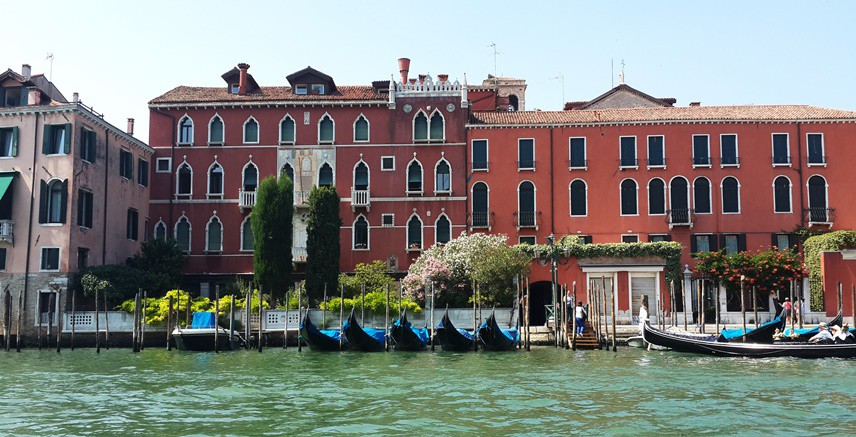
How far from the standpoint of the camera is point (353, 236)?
3078 cm

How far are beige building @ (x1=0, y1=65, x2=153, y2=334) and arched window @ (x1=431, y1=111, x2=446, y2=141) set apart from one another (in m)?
11.2

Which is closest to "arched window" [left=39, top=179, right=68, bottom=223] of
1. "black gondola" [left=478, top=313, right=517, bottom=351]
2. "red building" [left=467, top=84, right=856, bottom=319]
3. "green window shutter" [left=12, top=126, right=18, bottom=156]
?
"green window shutter" [left=12, top=126, right=18, bottom=156]

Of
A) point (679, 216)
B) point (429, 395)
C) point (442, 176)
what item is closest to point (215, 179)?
point (442, 176)

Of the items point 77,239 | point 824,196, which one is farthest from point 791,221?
point 77,239

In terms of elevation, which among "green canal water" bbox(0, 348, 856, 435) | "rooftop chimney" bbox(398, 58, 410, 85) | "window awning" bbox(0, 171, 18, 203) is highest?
"rooftop chimney" bbox(398, 58, 410, 85)

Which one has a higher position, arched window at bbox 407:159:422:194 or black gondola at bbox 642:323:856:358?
arched window at bbox 407:159:422:194

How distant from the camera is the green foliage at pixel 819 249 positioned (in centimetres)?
2745

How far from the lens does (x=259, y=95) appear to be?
32.0 metres

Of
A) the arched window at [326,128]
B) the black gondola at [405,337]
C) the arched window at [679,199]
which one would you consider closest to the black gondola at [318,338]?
the black gondola at [405,337]

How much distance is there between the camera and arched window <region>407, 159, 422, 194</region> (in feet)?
102

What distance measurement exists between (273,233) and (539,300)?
9.54m

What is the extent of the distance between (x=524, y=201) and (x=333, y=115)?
7663mm

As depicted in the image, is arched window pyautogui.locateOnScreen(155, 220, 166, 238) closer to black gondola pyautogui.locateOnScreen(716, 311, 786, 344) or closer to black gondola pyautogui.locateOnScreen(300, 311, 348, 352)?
black gondola pyautogui.locateOnScreen(300, 311, 348, 352)

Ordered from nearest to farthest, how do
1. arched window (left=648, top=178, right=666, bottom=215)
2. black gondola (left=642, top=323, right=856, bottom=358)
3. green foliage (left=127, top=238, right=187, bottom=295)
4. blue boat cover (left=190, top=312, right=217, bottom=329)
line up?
black gondola (left=642, top=323, right=856, bottom=358)
blue boat cover (left=190, top=312, right=217, bottom=329)
green foliage (left=127, top=238, right=187, bottom=295)
arched window (left=648, top=178, right=666, bottom=215)
